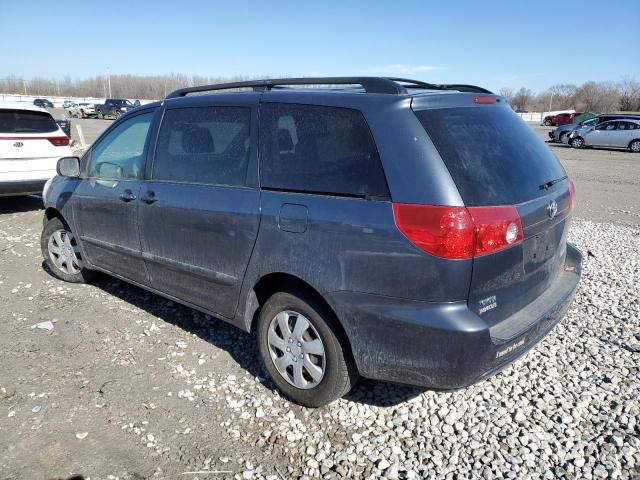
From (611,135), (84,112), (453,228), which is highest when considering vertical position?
(84,112)

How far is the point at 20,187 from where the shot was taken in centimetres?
771

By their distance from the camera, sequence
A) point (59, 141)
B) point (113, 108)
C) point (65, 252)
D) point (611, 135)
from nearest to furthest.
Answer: point (65, 252)
point (59, 141)
point (611, 135)
point (113, 108)

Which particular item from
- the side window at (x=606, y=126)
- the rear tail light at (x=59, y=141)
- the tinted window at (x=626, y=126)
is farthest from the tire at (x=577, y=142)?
the rear tail light at (x=59, y=141)

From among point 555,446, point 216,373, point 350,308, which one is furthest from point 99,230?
point 555,446

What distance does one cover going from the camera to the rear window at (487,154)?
2.44 m

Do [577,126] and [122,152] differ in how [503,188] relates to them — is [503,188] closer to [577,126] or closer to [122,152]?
[122,152]

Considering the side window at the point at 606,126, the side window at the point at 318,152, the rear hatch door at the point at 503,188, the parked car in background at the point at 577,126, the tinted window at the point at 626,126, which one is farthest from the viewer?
the parked car in background at the point at 577,126

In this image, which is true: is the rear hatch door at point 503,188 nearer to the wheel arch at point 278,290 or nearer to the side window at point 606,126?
the wheel arch at point 278,290

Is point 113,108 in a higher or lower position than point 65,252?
higher

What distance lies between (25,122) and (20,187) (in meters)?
1.07

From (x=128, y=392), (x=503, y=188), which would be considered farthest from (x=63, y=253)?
(x=503, y=188)

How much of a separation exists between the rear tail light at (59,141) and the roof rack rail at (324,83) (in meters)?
5.25

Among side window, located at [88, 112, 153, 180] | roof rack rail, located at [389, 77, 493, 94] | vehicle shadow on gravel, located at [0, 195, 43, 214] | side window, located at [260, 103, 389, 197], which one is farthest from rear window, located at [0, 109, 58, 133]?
roof rack rail, located at [389, 77, 493, 94]

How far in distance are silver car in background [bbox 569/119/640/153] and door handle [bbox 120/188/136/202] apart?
25506 millimetres
